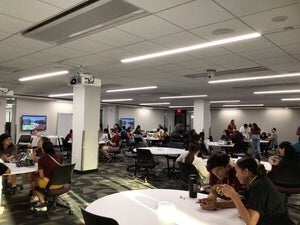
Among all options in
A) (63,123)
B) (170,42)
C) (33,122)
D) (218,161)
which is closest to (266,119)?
(63,123)

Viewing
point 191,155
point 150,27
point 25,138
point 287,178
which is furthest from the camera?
point 25,138

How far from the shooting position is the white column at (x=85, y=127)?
300 inches

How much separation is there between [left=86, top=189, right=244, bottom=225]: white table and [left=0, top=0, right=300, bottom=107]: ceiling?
206 cm

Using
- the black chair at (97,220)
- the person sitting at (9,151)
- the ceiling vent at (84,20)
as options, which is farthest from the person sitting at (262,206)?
the person sitting at (9,151)

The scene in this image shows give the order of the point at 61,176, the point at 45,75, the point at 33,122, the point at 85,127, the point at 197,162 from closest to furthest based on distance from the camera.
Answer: the point at 61,176
the point at 197,162
the point at 85,127
the point at 45,75
the point at 33,122

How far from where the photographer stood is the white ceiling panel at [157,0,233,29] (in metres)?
3.05

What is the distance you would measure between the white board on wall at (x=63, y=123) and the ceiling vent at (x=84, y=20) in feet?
39.5

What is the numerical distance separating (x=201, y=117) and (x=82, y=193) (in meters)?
9.27

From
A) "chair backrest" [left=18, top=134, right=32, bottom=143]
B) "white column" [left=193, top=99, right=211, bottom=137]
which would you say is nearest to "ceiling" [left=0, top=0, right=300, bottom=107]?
"chair backrest" [left=18, top=134, right=32, bottom=143]

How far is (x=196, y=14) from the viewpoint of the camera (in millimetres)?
3297

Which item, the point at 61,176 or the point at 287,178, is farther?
the point at 287,178

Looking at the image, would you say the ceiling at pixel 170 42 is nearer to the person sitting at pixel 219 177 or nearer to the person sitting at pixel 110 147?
the person sitting at pixel 219 177

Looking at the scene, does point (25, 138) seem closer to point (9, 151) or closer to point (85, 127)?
point (85, 127)

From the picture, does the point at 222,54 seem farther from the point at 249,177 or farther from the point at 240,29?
the point at 249,177
